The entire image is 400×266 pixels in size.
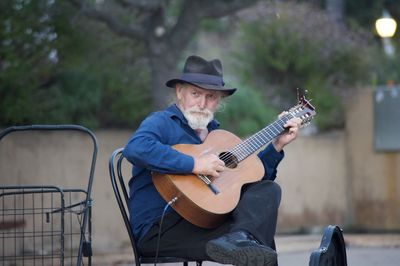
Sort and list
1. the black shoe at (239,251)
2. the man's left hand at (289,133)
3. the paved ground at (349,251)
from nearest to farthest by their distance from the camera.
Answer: the black shoe at (239,251), the man's left hand at (289,133), the paved ground at (349,251)

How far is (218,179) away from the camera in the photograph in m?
4.68

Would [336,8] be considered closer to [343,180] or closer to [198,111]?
[343,180]

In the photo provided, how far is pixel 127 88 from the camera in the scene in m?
10.1

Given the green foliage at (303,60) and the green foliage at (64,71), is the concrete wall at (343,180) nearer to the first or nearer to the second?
the green foliage at (303,60)

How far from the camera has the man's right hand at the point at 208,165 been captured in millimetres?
4598

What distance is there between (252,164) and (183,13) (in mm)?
5798

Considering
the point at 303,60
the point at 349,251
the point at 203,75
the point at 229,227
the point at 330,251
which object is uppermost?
the point at 303,60

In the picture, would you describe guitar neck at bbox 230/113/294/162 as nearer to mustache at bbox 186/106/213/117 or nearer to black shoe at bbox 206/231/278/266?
mustache at bbox 186/106/213/117

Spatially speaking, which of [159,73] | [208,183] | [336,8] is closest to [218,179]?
[208,183]

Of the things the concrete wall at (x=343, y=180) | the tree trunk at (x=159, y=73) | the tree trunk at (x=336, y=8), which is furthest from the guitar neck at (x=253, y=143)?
the tree trunk at (x=336, y=8)

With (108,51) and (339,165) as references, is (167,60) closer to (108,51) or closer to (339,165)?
(108,51)

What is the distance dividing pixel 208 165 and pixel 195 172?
0.25ft

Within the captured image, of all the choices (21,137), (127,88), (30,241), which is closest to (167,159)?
(30,241)

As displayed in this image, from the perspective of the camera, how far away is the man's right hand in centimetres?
460
